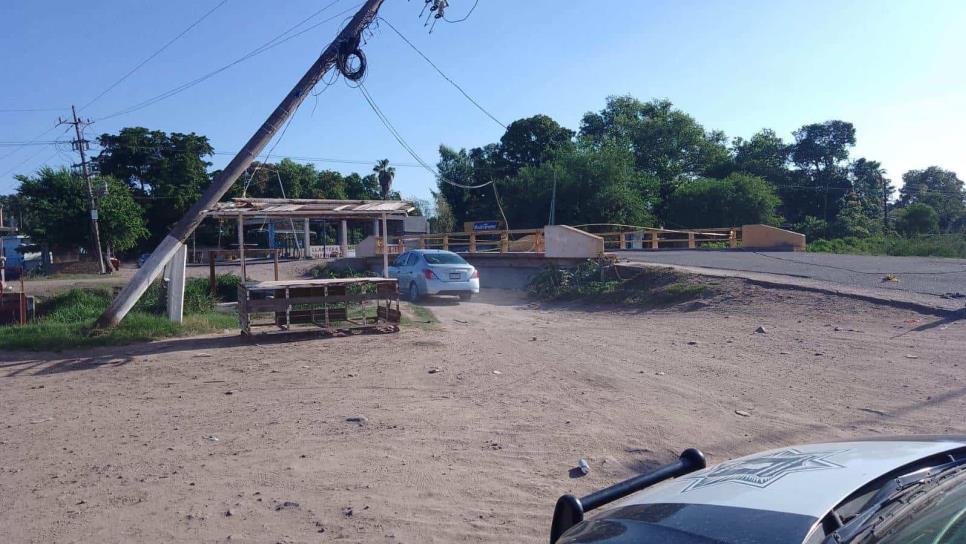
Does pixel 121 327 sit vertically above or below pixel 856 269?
below

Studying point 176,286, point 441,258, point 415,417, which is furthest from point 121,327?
point 441,258

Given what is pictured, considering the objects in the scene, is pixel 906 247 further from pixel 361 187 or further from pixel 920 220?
pixel 361 187

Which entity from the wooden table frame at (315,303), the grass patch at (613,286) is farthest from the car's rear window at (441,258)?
the wooden table frame at (315,303)

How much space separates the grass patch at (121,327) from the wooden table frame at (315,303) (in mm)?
880

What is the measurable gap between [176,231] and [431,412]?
7731mm

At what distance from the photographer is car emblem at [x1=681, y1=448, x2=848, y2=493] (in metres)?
2.46

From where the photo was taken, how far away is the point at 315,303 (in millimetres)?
13562

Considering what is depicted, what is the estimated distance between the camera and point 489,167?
199ft

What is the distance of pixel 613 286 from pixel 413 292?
5316 millimetres

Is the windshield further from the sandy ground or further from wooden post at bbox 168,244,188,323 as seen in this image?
the sandy ground

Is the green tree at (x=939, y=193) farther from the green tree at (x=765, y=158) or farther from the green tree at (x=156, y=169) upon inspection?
the green tree at (x=156, y=169)

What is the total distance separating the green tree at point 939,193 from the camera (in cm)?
5203

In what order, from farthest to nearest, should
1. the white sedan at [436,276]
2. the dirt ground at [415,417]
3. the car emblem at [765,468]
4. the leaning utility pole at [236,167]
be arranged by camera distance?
1. the white sedan at [436,276]
2. the leaning utility pole at [236,167]
3. the dirt ground at [415,417]
4. the car emblem at [765,468]

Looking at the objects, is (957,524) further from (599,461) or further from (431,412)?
(431,412)
